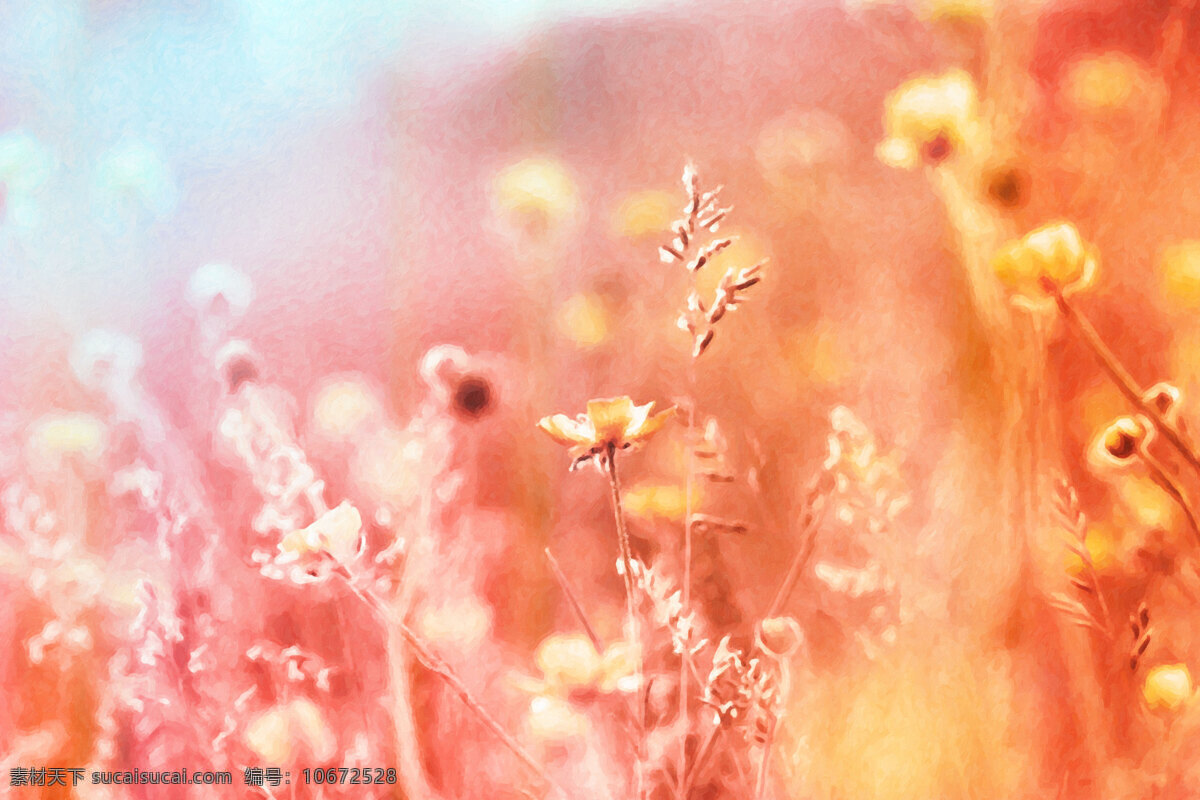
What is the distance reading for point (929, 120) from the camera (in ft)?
2.05

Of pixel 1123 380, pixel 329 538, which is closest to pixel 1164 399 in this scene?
pixel 1123 380

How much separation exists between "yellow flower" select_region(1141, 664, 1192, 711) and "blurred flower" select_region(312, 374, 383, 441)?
0.63 metres

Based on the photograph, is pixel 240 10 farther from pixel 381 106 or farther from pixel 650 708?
pixel 650 708

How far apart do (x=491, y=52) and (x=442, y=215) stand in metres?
0.15

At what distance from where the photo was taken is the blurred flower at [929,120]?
62cm

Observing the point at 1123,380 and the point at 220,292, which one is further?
the point at 220,292

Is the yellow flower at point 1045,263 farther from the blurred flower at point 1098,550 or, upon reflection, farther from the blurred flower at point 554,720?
the blurred flower at point 554,720

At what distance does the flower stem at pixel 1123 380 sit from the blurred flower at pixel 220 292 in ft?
2.20

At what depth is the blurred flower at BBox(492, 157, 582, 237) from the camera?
0.66 meters

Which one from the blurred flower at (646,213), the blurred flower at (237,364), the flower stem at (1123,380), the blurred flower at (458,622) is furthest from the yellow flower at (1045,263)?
the blurred flower at (237,364)

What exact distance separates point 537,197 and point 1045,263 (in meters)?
0.40

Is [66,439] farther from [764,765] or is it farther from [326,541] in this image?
[764,765]

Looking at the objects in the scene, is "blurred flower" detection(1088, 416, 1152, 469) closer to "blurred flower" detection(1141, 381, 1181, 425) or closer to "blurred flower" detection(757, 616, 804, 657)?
"blurred flower" detection(1141, 381, 1181, 425)

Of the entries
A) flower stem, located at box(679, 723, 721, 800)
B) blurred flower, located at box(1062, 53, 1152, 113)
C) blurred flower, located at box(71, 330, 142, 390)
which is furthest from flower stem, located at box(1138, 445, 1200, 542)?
blurred flower, located at box(71, 330, 142, 390)
